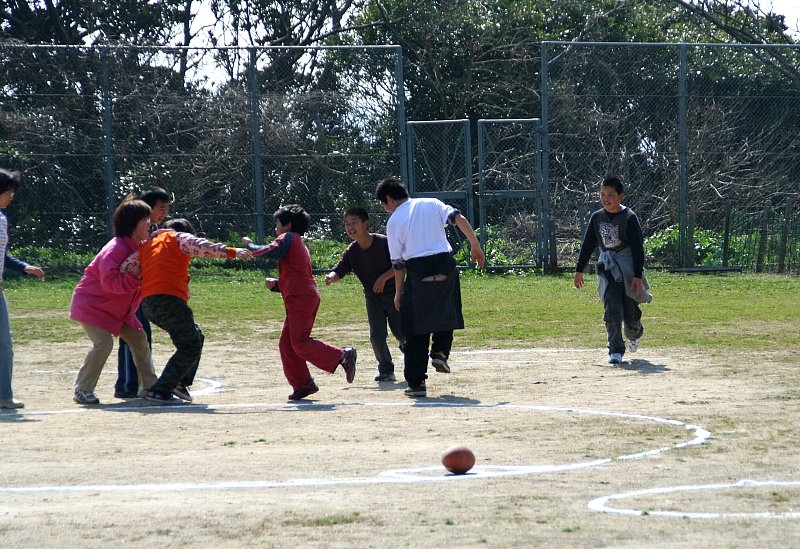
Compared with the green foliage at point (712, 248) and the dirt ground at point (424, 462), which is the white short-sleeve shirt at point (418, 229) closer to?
the dirt ground at point (424, 462)

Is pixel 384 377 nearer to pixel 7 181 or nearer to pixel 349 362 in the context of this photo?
pixel 349 362

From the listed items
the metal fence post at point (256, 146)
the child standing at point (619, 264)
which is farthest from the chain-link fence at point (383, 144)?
the child standing at point (619, 264)

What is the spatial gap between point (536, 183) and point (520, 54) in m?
7.33

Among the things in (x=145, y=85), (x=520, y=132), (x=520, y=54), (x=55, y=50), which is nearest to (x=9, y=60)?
(x=55, y=50)

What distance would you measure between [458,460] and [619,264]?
5.35 m

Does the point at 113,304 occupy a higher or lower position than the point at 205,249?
lower

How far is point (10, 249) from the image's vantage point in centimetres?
2069

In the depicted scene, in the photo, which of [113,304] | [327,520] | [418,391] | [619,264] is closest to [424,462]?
[327,520]

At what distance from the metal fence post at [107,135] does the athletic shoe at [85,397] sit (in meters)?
12.2

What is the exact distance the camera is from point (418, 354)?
931 centimetres

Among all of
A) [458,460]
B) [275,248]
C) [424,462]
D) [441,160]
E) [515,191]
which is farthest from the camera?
[441,160]

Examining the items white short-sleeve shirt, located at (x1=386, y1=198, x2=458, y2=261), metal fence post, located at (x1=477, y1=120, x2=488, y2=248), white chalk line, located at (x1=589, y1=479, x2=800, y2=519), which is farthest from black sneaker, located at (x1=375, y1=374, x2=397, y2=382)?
metal fence post, located at (x1=477, y1=120, x2=488, y2=248)

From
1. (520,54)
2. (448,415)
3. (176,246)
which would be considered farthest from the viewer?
(520,54)

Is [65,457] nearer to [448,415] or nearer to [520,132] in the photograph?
[448,415]
